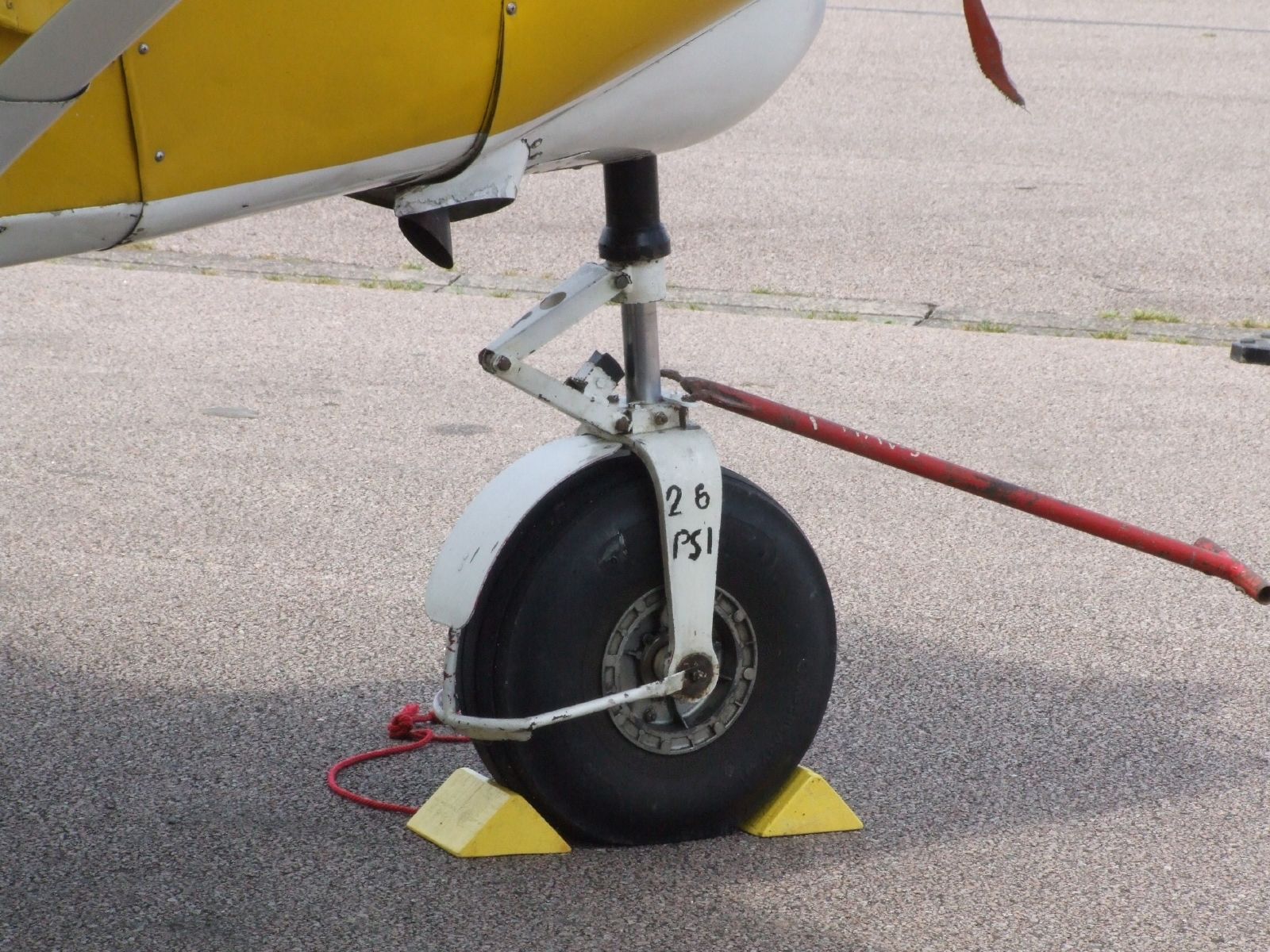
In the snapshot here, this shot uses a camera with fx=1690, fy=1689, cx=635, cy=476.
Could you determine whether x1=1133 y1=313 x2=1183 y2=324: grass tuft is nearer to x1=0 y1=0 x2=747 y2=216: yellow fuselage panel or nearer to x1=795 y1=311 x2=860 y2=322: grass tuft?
x1=795 y1=311 x2=860 y2=322: grass tuft

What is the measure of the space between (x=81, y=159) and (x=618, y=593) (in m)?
1.06

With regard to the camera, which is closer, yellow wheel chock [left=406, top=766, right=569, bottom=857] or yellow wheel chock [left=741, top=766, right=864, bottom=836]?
yellow wheel chock [left=406, top=766, right=569, bottom=857]

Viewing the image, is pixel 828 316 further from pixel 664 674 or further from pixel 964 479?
pixel 664 674

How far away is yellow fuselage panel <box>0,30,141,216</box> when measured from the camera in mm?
2047

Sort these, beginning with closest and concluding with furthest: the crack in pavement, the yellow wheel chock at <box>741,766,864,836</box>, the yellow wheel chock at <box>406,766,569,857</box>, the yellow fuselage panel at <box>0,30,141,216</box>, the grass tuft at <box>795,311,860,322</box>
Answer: the yellow fuselage panel at <box>0,30,141,216</box> → the yellow wheel chock at <box>406,766,569,857</box> → the yellow wheel chock at <box>741,766,864,836</box> → the crack in pavement → the grass tuft at <box>795,311,860,322</box>

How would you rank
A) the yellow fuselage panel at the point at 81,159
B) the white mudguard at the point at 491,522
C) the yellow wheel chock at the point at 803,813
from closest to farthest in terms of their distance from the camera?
the yellow fuselage panel at the point at 81,159, the white mudguard at the point at 491,522, the yellow wheel chock at the point at 803,813

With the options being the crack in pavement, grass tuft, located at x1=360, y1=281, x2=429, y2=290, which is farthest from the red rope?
grass tuft, located at x1=360, y1=281, x2=429, y2=290

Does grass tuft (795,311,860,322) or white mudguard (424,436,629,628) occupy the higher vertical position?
white mudguard (424,436,629,628)

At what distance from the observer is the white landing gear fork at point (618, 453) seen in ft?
8.62

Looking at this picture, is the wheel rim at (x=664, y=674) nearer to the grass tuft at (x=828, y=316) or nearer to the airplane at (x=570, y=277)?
the airplane at (x=570, y=277)

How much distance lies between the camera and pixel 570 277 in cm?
272

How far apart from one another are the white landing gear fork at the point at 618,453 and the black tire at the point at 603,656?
1.5 inches

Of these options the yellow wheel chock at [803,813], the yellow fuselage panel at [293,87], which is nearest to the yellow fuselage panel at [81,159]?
the yellow fuselage panel at [293,87]

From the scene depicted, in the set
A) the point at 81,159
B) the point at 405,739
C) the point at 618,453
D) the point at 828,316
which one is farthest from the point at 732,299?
the point at 81,159
